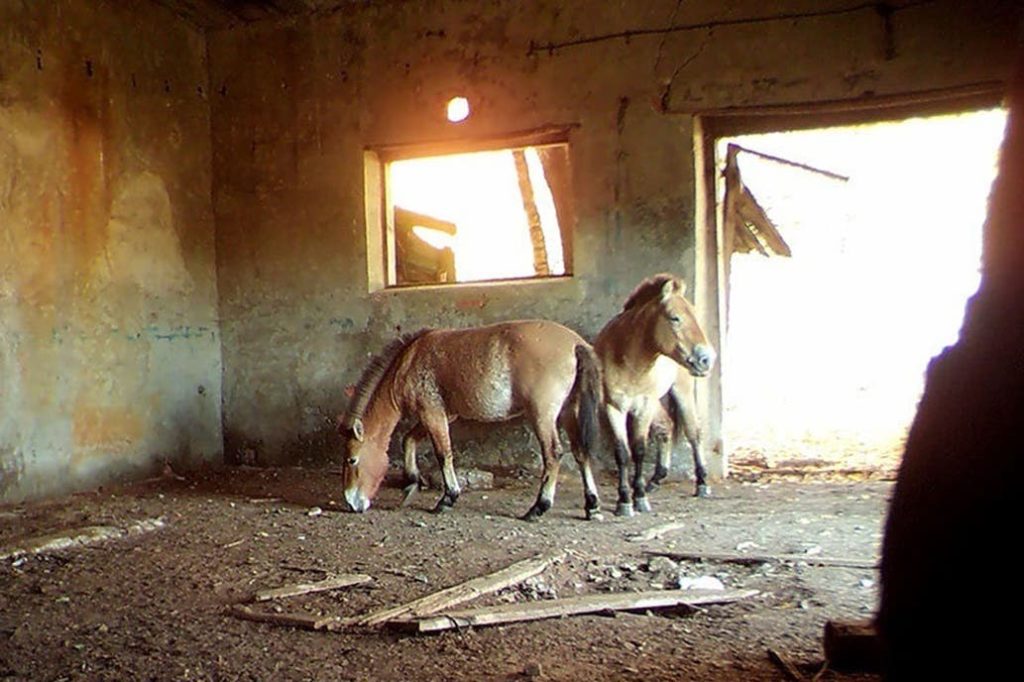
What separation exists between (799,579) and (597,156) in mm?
4426

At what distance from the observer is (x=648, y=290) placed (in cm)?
626

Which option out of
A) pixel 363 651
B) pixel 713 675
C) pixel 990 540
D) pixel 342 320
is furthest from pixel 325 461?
pixel 990 540

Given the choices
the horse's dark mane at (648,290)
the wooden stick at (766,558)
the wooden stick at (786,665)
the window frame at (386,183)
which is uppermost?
the window frame at (386,183)

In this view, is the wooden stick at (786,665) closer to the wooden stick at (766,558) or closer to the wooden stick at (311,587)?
the wooden stick at (766,558)

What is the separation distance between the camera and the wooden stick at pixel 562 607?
125 inches

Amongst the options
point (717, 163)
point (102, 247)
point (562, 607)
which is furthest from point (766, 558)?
point (102, 247)

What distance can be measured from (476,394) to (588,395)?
0.85 m

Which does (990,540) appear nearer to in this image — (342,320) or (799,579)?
(799,579)

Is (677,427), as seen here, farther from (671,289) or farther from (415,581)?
(415,581)

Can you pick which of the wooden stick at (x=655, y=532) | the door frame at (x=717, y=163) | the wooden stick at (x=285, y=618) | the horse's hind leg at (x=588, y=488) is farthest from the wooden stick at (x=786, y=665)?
the door frame at (x=717, y=163)

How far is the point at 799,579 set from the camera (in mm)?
3814

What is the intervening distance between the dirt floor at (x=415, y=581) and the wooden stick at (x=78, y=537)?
120 millimetres

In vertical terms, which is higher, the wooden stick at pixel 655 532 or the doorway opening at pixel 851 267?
the doorway opening at pixel 851 267

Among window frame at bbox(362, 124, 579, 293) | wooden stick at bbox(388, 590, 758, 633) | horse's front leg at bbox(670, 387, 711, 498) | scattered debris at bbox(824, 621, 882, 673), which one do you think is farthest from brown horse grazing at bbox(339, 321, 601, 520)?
scattered debris at bbox(824, 621, 882, 673)
